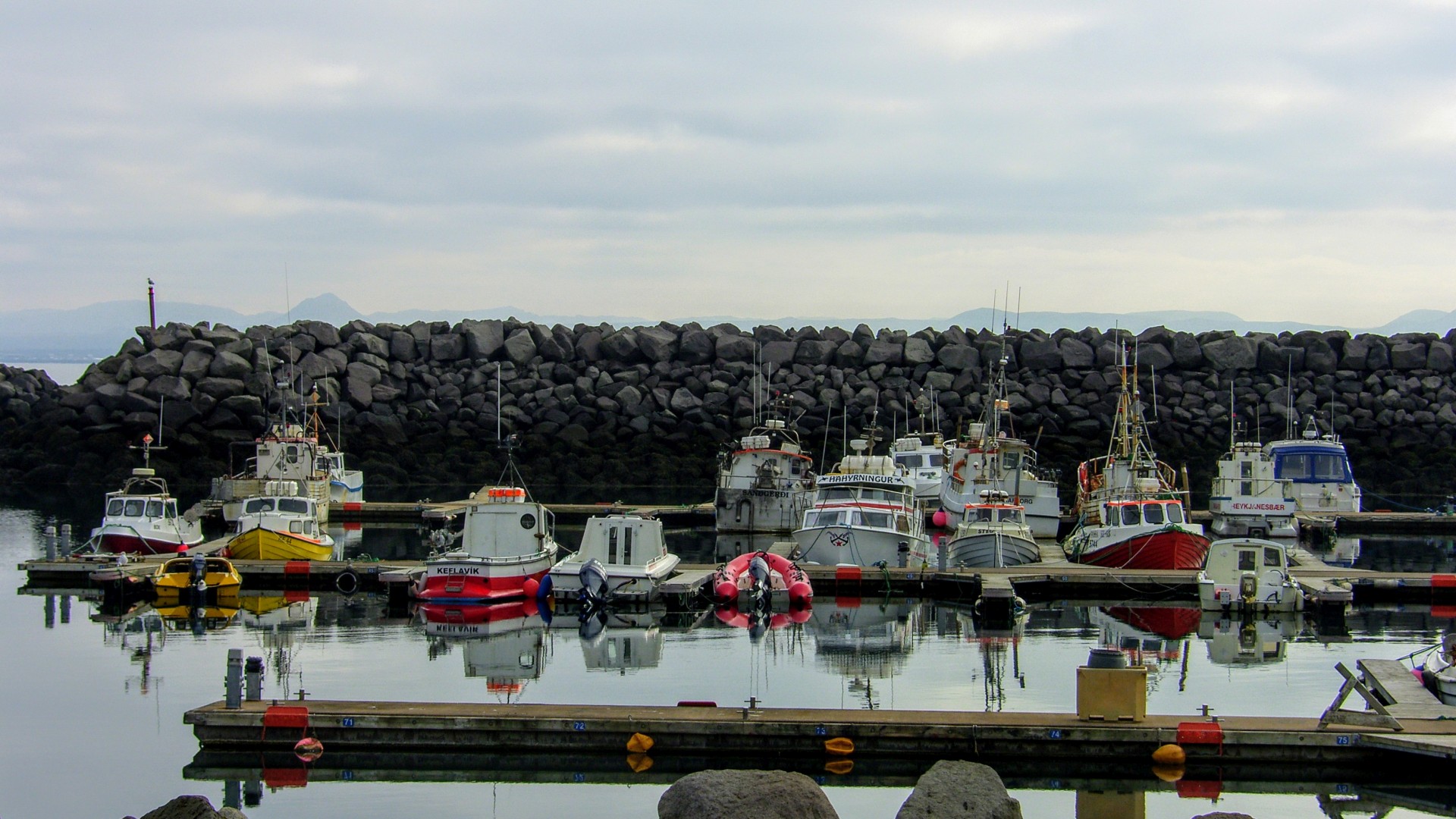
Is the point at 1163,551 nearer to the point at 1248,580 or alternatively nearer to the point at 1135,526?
the point at 1135,526

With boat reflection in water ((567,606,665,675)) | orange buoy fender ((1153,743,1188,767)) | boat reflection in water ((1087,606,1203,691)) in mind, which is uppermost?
orange buoy fender ((1153,743,1188,767))

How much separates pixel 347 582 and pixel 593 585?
5998 mm

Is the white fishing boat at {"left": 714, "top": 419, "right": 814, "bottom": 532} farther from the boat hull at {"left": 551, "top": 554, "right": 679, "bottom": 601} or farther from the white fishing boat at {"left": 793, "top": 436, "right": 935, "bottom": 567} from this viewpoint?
the boat hull at {"left": 551, "top": 554, "right": 679, "bottom": 601}

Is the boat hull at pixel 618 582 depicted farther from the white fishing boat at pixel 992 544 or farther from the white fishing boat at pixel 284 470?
the white fishing boat at pixel 284 470

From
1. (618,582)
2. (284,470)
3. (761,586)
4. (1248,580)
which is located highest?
(284,470)

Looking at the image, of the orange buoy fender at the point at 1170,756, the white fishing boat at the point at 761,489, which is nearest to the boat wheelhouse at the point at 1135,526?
the white fishing boat at the point at 761,489

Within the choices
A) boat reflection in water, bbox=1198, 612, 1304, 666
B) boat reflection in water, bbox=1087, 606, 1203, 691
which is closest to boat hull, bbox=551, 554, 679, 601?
boat reflection in water, bbox=1087, 606, 1203, 691

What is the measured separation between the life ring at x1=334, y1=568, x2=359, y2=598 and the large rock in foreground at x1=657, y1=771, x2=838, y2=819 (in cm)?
1897

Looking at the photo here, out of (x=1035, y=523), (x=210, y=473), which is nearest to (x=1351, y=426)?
(x=1035, y=523)

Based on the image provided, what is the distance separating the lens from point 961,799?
13680mm

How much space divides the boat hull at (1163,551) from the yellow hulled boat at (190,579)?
18.3m

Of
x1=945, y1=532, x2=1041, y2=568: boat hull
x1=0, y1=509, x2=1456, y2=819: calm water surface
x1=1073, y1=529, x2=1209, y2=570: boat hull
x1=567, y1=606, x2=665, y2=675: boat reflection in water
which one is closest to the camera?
x1=0, y1=509, x2=1456, y2=819: calm water surface

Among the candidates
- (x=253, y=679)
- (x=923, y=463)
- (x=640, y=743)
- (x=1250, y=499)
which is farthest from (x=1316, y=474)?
(x=253, y=679)

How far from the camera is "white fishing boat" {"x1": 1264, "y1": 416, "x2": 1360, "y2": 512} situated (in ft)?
155
